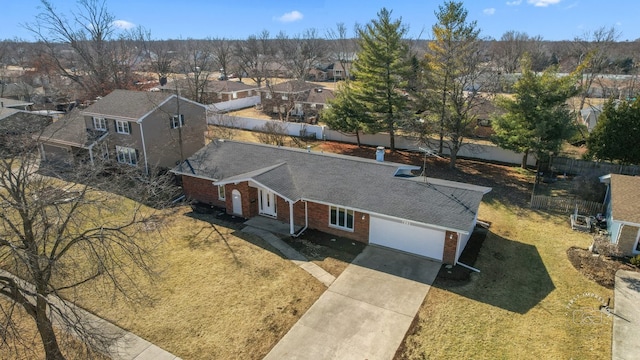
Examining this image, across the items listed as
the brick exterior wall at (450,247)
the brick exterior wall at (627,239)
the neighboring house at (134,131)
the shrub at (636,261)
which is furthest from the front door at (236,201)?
the shrub at (636,261)

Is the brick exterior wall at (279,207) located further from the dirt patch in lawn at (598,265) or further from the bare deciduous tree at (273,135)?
the bare deciduous tree at (273,135)

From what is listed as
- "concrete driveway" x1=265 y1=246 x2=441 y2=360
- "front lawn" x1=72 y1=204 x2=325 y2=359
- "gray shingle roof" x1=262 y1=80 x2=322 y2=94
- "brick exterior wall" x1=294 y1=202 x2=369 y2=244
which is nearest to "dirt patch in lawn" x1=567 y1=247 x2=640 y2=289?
"concrete driveway" x1=265 y1=246 x2=441 y2=360

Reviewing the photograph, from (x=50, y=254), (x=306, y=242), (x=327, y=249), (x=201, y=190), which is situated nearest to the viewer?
(x=50, y=254)

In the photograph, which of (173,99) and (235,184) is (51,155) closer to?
(173,99)

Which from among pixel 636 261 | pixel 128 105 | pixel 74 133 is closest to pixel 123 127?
pixel 128 105

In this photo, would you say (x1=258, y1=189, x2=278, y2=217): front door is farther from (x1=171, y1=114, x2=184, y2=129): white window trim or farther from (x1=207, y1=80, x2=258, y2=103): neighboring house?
(x1=207, y1=80, x2=258, y2=103): neighboring house

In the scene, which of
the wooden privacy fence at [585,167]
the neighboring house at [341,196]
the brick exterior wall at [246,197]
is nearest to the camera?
the neighboring house at [341,196]

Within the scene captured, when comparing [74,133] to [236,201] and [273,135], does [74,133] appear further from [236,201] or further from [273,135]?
[236,201]
